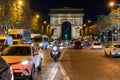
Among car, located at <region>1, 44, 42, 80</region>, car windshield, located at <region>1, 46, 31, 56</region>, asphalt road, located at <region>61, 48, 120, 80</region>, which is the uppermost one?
car windshield, located at <region>1, 46, 31, 56</region>

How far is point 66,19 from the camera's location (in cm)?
19075

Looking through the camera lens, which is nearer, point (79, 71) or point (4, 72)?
point (4, 72)

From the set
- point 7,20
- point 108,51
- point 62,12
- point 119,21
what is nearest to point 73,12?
point 62,12

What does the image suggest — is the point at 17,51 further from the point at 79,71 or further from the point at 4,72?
the point at 4,72

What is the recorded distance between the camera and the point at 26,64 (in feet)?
50.9

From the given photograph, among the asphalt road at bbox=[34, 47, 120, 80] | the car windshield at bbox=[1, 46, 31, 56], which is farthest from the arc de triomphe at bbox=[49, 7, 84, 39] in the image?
the car windshield at bbox=[1, 46, 31, 56]

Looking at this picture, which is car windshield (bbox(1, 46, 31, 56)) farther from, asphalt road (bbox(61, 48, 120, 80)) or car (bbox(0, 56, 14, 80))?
car (bbox(0, 56, 14, 80))

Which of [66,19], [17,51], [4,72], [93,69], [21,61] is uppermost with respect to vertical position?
[66,19]

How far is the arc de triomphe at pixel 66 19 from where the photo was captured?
612ft

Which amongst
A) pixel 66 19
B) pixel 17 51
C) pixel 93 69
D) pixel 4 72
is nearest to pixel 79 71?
pixel 93 69

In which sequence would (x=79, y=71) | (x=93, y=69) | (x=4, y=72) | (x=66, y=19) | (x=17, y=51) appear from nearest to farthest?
1. (x=4, y=72)
2. (x=17, y=51)
3. (x=79, y=71)
4. (x=93, y=69)
5. (x=66, y=19)

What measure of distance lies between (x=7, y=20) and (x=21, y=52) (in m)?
37.3

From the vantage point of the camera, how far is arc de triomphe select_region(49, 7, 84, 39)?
18662cm

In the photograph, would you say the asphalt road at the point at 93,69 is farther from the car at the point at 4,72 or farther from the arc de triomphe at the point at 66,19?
the arc de triomphe at the point at 66,19
